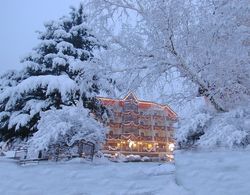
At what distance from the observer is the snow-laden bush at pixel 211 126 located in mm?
5259

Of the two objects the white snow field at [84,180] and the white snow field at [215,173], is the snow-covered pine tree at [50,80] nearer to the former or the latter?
the white snow field at [84,180]

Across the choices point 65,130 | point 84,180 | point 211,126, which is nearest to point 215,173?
point 84,180

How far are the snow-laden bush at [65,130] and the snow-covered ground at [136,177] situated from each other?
339 cm

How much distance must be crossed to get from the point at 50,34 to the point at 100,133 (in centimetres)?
732

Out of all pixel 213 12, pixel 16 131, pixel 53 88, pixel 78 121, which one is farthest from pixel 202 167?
pixel 16 131

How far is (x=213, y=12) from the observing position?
18.6 ft

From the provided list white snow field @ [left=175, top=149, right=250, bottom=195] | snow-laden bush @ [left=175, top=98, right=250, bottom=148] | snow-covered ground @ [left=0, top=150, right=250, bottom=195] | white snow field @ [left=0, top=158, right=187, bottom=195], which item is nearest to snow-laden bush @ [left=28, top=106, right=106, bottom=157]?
snow-laden bush @ [left=175, top=98, right=250, bottom=148]

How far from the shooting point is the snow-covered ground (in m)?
3.13

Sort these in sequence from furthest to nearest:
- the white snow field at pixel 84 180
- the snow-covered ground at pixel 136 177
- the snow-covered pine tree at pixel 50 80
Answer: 1. the snow-covered pine tree at pixel 50 80
2. the white snow field at pixel 84 180
3. the snow-covered ground at pixel 136 177

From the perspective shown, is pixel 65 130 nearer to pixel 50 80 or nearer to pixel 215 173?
pixel 50 80

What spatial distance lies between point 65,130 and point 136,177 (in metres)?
3.98

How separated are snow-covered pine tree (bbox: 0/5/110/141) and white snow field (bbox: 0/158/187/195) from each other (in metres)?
6.98

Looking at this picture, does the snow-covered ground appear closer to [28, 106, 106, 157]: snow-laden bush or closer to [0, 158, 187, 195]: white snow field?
[0, 158, 187, 195]: white snow field

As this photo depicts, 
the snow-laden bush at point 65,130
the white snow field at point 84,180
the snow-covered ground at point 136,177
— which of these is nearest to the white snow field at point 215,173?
the snow-covered ground at point 136,177
